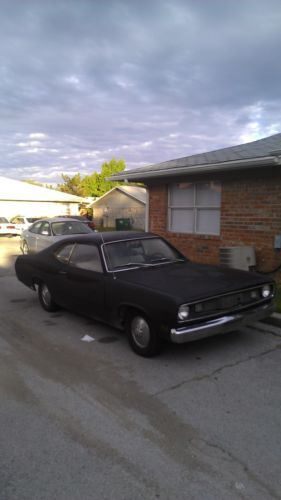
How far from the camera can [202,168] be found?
8.60 m

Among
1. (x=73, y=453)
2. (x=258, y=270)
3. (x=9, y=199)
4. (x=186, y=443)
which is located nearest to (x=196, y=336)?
(x=186, y=443)

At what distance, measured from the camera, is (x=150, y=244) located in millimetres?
5883

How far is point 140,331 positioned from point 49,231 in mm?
8356

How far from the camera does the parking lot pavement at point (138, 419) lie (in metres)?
2.52

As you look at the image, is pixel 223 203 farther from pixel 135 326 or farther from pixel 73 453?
pixel 73 453

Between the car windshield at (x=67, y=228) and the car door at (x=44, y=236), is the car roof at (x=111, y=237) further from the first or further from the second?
the car windshield at (x=67, y=228)

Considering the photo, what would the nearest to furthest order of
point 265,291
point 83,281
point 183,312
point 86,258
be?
point 183,312
point 265,291
point 83,281
point 86,258

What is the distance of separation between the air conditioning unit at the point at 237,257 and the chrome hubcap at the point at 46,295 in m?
3.56

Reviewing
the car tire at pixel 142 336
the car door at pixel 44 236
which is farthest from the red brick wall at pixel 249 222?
the car door at pixel 44 236

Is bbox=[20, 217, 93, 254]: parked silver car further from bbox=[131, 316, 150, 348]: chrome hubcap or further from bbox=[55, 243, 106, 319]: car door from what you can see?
bbox=[131, 316, 150, 348]: chrome hubcap

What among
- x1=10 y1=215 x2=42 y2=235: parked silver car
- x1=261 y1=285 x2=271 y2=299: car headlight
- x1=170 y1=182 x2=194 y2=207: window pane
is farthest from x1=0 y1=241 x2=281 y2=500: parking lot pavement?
x1=10 y1=215 x2=42 y2=235: parked silver car

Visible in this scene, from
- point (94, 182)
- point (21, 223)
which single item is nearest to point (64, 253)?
point (21, 223)

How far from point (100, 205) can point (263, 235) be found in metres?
30.9

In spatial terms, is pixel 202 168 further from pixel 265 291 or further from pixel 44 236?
pixel 44 236
